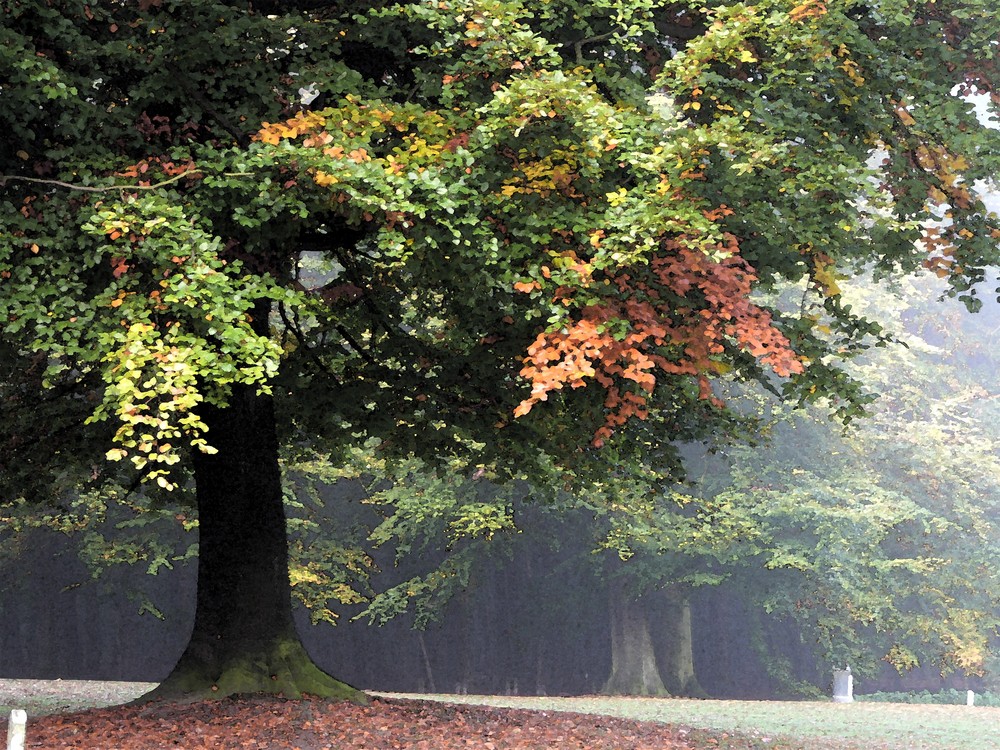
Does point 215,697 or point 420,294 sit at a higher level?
point 420,294

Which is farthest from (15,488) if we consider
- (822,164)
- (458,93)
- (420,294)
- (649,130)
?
(822,164)

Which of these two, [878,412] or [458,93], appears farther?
[878,412]

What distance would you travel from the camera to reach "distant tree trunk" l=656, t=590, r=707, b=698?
33188 mm

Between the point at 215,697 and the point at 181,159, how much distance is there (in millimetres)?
5495

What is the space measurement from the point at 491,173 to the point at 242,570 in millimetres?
5446

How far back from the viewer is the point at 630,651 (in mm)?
32281

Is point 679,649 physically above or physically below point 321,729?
above

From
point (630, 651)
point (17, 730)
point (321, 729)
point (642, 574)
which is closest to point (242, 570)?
point (321, 729)

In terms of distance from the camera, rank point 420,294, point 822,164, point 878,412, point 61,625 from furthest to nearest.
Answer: point 878,412 → point 61,625 → point 420,294 → point 822,164

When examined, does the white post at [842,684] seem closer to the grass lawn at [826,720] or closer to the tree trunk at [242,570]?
the grass lawn at [826,720]

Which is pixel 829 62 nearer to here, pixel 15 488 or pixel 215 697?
pixel 215 697

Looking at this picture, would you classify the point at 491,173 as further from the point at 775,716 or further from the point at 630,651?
the point at 630,651

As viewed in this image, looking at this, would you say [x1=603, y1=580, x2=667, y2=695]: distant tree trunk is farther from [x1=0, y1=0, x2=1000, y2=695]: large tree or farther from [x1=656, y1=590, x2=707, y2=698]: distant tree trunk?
[x1=0, y1=0, x2=1000, y2=695]: large tree

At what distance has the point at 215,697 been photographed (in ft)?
43.2
